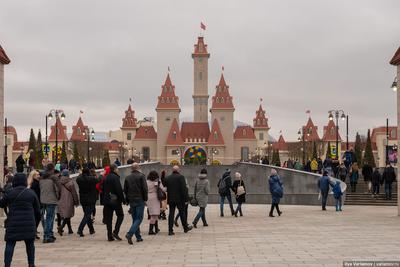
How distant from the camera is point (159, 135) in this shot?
149 meters

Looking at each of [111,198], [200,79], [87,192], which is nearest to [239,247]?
[111,198]

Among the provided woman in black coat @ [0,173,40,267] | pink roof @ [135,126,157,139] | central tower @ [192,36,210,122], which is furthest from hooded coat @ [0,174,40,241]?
central tower @ [192,36,210,122]

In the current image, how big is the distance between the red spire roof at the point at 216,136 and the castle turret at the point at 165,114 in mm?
8143

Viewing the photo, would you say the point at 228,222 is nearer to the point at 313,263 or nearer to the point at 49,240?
the point at 49,240

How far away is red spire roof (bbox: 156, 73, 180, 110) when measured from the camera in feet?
487

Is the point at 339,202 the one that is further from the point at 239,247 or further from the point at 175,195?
the point at 239,247

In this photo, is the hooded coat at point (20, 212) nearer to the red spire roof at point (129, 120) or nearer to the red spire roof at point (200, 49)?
the red spire roof at point (200, 49)

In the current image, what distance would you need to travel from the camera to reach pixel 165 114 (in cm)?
14875

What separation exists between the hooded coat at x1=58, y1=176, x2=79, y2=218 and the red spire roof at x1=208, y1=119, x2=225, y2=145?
427 feet

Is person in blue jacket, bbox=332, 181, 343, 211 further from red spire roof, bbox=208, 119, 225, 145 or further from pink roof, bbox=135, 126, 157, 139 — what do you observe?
pink roof, bbox=135, 126, 157, 139

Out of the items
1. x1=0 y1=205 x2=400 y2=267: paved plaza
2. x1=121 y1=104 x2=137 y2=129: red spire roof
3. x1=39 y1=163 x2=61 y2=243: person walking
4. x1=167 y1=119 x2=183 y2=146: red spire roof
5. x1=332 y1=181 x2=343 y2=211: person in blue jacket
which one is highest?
x1=121 y1=104 x2=137 y2=129: red spire roof

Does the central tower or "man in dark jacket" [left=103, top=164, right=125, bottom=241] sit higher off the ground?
the central tower

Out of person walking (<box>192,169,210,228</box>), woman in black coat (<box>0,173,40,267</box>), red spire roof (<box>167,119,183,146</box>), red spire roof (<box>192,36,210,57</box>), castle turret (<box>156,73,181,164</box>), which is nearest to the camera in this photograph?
woman in black coat (<box>0,173,40,267</box>)

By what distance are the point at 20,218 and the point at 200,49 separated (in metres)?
146
